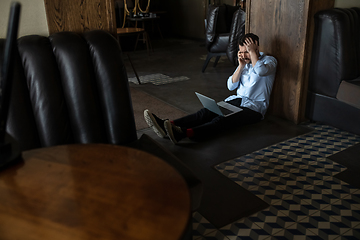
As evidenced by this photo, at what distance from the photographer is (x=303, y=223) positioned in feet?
5.52

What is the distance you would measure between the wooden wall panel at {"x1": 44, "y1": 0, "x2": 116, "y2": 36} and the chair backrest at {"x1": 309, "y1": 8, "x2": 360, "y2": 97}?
64.6 inches

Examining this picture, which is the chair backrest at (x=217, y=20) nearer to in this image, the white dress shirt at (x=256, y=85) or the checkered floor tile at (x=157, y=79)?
the checkered floor tile at (x=157, y=79)

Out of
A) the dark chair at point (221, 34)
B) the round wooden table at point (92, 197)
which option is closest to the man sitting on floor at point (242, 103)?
the round wooden table at point (92, 197)

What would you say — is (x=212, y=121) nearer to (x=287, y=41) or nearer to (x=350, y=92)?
(x=287, y=41)

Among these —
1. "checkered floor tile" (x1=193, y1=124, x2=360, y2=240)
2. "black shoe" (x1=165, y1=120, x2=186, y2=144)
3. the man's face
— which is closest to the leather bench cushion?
"checkered floor tile" (x1=193, y1=124, x2=360, y2=240)

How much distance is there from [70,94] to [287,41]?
194 cm

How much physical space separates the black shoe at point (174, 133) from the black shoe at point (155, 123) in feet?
0.36

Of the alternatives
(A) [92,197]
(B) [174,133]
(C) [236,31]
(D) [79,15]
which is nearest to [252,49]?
(B) [174,133]

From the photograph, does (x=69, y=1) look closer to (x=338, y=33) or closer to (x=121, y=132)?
(x=121, y=132)

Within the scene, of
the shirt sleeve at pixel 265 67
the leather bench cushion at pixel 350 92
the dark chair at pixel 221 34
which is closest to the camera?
the leather bench cushion at pixel 350 92

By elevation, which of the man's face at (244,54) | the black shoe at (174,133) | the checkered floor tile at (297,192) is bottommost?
the checkered floor tile at (297,192)

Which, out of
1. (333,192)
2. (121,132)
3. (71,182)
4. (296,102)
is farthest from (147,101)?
(71,182)

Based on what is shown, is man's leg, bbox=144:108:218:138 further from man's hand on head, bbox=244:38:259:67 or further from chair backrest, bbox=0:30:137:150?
chair backrest, bbox=0:30:137:150

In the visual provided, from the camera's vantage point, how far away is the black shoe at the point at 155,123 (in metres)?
2.61
